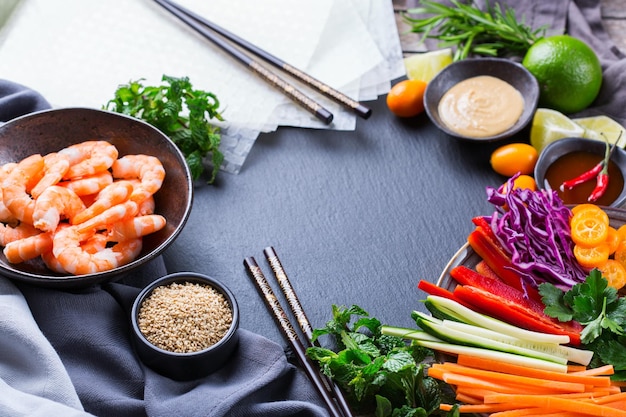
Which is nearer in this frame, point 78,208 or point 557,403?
point 557,403

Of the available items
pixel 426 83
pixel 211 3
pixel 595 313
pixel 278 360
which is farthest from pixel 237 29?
pixel 595 313

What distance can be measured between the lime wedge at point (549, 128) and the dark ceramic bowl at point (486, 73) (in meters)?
0.04

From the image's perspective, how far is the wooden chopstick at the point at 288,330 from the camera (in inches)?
83.7

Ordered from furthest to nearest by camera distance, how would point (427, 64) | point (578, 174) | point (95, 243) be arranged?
point (427, 64) → point (578, 174) → point (95, 243)

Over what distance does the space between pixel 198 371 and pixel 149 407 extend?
0.55 ft

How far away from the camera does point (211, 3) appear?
332 centimetres

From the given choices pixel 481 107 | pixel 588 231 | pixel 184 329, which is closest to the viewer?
pixel 184 329

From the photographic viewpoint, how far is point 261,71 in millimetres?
3055

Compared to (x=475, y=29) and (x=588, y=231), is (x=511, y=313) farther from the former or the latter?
(x=475, y=29)

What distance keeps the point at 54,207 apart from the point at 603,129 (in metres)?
1.91

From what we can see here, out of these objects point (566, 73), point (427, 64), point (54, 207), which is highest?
point (566, 73)

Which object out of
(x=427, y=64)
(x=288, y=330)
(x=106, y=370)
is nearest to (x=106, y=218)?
(x=106, y=370)

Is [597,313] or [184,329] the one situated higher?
[597,313]

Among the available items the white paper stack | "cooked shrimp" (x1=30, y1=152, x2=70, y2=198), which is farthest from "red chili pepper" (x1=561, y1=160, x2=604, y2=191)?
"cooked shrimp" (x1=30, y1=152, x2=70, y2=198)
